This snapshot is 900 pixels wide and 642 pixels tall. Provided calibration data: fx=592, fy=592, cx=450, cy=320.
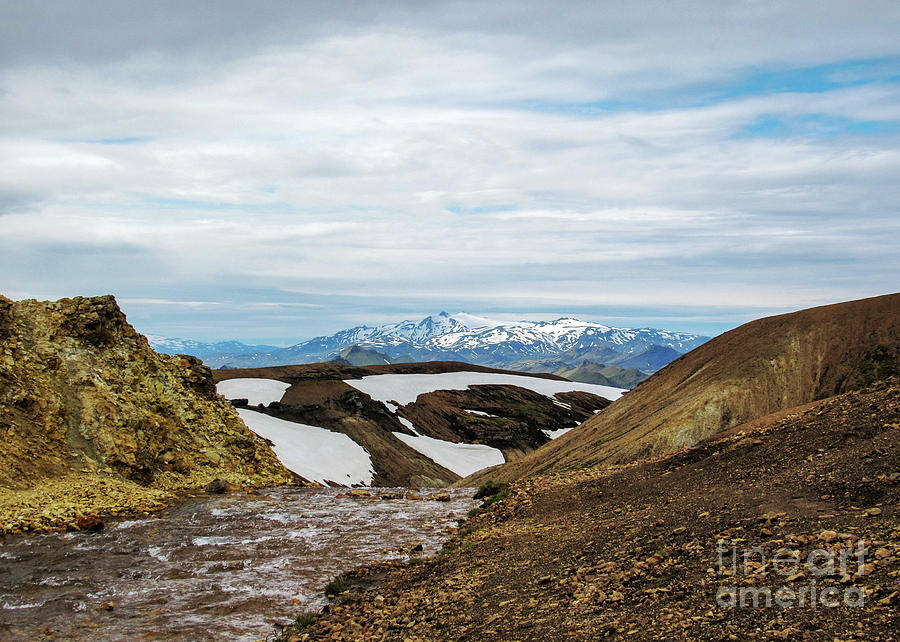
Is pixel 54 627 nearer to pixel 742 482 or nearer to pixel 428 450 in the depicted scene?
pixel 742 482

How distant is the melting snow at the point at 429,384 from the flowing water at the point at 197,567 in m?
84.9

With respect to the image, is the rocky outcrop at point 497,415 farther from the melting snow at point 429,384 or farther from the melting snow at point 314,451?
the melting snow at point 314,451

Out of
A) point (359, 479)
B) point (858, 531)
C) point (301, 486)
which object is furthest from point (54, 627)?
point (359, 479)

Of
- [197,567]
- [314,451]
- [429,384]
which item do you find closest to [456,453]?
[314,451]

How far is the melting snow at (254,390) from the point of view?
87.1m

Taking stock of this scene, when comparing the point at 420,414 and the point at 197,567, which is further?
the point at 420,414

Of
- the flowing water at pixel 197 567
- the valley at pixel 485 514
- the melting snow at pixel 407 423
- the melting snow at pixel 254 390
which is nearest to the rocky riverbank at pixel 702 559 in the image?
the valley at pixel 485 514

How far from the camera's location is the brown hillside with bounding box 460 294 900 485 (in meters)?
37.1

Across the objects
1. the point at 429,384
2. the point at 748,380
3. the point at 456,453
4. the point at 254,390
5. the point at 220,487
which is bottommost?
the point at 456,453

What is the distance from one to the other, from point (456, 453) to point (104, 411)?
220 feet

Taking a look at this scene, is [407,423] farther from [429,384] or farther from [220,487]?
[220,487]

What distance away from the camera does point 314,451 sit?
6238 cm

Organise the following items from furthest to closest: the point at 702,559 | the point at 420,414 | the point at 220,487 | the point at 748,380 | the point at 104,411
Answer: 1. the point at 420,414
2. the point at 748,380
3. the point at 220,487
4. the point at 104,411
5. the point at 702,559

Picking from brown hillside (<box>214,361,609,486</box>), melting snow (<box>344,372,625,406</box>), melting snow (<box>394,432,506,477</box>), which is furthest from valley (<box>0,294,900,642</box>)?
melting snow (<box>344,372,625,406</box>)
